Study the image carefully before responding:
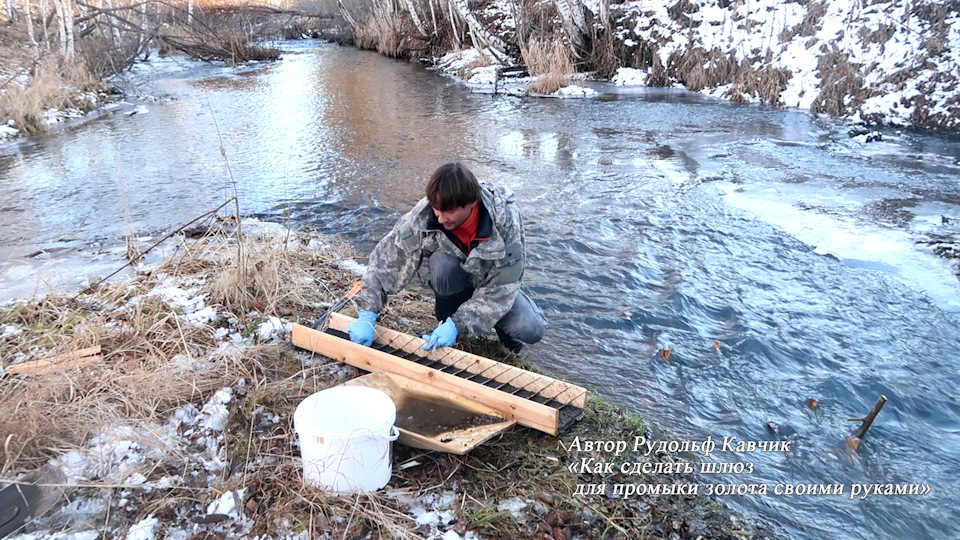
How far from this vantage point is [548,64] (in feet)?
41.8

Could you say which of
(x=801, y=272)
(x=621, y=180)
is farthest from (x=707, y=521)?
(x=621, y=180)

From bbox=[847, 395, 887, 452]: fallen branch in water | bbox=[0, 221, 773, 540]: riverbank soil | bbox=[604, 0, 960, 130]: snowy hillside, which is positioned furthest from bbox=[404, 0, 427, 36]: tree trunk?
bbox=[847, 395, 887, 452]: fallen branch in water

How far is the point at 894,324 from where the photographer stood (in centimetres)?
402

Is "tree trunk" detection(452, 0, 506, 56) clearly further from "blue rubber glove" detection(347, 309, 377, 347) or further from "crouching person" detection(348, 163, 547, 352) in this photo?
"blue rubber glove" detection(347, 309, 377, 347)

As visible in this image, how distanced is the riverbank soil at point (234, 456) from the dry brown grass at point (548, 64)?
377 inches

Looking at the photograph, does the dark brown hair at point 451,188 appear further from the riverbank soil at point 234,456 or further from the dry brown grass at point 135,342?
the dry brown grass at point 135,342

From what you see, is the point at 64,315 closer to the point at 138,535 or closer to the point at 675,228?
the point at 138,535

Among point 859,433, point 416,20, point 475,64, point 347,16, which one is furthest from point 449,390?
point 347,16

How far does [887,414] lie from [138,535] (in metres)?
3.43

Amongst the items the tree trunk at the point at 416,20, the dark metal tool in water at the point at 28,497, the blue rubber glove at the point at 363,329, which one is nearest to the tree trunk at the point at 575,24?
the tree trunk at the point at 416,20

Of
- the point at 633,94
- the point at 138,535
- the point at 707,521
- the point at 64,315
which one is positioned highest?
the point at 633,94

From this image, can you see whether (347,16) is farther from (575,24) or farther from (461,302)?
(461,302)

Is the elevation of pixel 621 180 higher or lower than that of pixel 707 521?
higher

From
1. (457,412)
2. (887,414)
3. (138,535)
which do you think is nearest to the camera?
(138,535)
